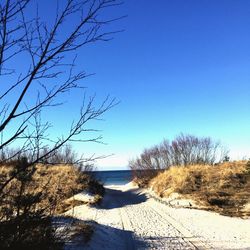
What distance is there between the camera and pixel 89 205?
19.7 metres

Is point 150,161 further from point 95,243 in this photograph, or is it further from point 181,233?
point 95,243

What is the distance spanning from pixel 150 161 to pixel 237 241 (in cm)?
3140

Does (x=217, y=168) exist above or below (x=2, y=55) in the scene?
below

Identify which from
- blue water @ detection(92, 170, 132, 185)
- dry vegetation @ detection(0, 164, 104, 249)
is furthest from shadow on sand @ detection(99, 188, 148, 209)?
dry vegetation @ detection(0, 164, 104, 249)

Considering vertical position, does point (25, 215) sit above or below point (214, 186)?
above

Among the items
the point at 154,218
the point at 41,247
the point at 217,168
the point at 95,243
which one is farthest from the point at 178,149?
the point at 41,247

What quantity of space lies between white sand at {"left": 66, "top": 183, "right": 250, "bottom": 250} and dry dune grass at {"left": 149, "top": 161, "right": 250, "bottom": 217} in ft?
5.56

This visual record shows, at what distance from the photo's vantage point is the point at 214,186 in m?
22.5

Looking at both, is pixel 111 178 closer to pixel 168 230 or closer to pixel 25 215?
pixel 168 230

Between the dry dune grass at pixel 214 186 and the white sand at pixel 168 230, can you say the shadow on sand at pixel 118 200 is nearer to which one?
the dry dune grass at pixel 214 186

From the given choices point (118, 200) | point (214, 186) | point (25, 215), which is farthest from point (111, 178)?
point (25, 215)

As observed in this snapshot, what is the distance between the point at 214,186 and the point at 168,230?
1041 centimetres

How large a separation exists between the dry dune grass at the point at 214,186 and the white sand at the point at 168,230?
1694 millimetres

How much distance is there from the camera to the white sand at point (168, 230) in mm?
10281
